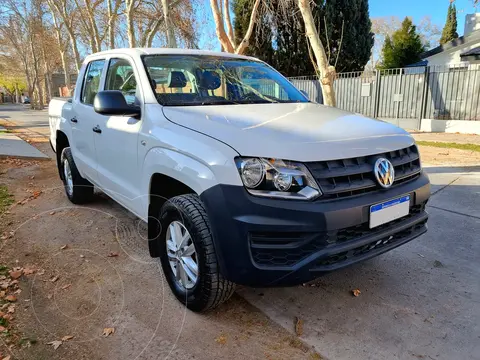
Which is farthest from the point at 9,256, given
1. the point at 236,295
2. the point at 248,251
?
the point at 248,251

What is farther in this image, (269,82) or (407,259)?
(269,82)

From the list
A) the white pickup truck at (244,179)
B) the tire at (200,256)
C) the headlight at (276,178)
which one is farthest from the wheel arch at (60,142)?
the headlight at (276,178)

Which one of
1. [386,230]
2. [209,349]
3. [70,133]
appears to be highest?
[70,133]

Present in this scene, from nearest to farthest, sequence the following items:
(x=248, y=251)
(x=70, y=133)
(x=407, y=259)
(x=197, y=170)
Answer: (x=248, y=251) < (x=197, y=170) < (x=407, y=259) < (x=70, y=133)

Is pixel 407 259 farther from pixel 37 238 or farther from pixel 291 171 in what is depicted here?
pixel 37 238

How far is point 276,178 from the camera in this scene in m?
2.10

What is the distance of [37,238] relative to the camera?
3.96 metres

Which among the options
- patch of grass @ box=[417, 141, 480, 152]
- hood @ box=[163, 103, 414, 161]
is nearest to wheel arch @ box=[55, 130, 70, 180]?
hood @ box=[163, 103, 414, 161]

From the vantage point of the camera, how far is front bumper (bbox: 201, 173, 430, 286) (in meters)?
2.04

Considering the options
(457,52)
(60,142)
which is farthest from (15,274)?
(457,52)

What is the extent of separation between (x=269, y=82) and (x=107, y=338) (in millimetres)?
2753

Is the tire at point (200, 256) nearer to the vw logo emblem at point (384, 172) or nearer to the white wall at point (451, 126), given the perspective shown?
the vw logo emblem at point (384, 172)

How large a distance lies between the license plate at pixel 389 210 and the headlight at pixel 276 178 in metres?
0.41

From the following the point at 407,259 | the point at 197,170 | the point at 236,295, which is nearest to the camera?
the point at 197,170
